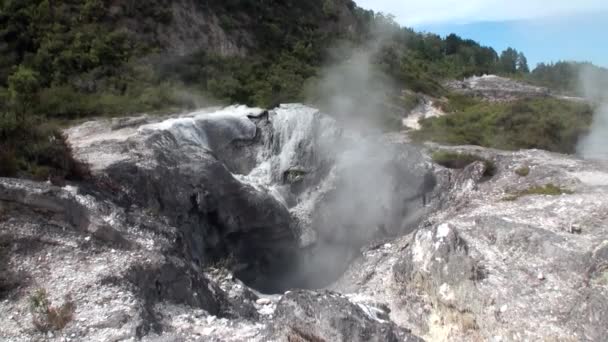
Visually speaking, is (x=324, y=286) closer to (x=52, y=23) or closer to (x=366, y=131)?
(x=366, y=131)

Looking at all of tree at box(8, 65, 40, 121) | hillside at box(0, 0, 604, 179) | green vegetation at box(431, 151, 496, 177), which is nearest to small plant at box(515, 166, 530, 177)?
green vegetation at box(431, 151, 496, 177)

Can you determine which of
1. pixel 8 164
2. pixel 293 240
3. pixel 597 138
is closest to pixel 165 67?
pixel 293 240

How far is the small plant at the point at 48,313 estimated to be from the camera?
337 inches

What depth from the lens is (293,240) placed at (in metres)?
18.4

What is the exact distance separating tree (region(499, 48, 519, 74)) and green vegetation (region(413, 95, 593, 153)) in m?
51.3

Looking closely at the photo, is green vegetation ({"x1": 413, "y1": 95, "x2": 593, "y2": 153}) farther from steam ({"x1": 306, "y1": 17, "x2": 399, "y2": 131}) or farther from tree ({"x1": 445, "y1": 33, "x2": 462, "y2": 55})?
tree ({"x1": 445, "y1": 33, "x2": 462, "y2": 55})

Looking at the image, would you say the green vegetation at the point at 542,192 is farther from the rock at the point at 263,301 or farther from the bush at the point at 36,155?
the bush at the point at 36,155

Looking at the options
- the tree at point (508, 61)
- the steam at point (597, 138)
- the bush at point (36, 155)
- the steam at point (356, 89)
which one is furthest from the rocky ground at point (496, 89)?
the bush at point (36, 155)

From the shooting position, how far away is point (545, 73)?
66.3m

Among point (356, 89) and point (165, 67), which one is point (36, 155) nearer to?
point (165, 67)

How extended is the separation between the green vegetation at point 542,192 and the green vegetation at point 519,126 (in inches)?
232

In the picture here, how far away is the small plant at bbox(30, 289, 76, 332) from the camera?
8.55m

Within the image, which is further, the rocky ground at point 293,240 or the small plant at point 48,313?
the rocky ground at point 293,240

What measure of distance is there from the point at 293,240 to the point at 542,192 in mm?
7141
